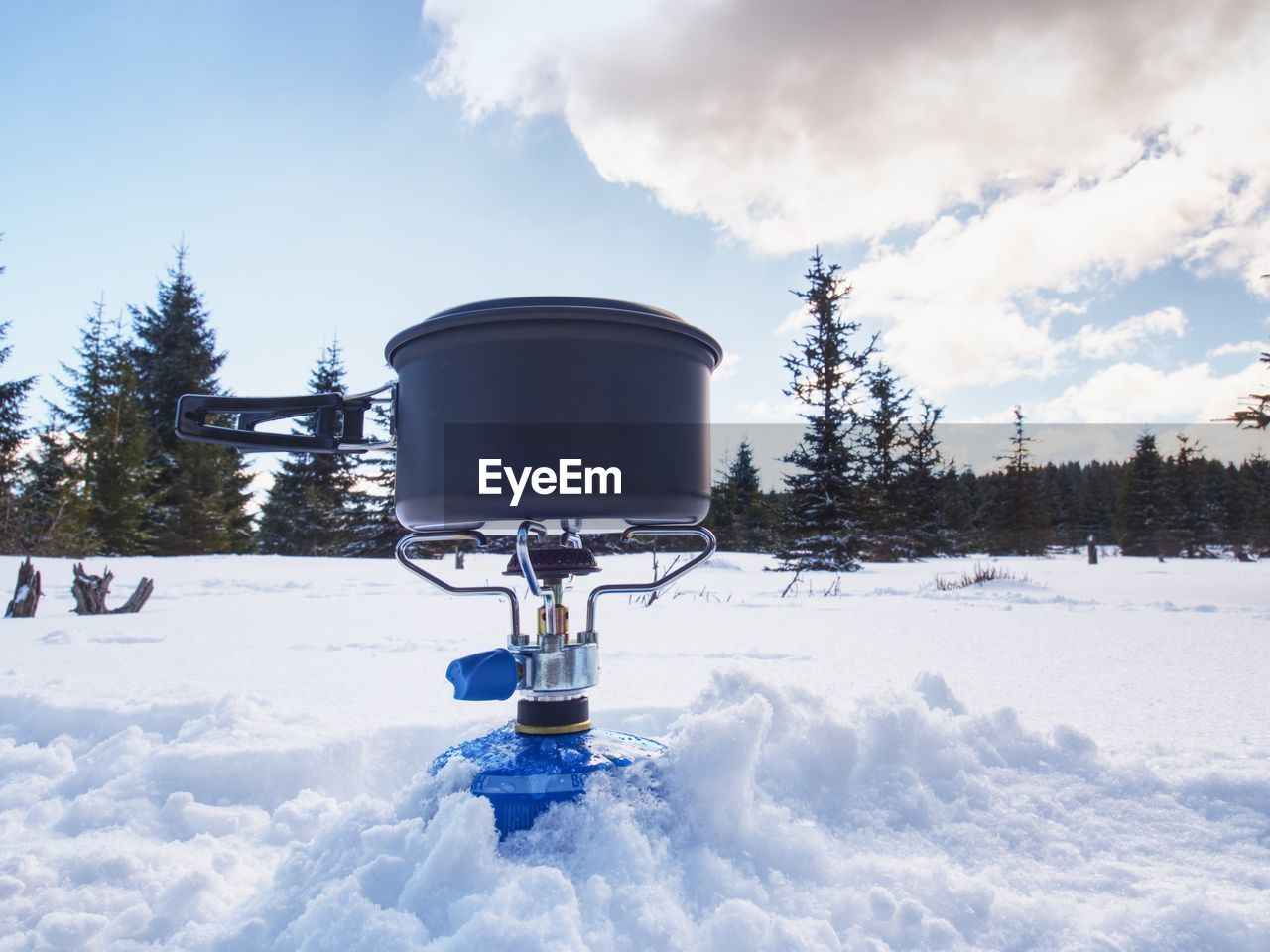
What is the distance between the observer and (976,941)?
36.8 inches

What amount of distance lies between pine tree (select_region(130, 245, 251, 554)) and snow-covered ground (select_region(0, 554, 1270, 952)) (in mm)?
18475

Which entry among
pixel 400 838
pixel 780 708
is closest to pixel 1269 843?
pixel 780 708

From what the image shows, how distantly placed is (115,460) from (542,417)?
19.8 m

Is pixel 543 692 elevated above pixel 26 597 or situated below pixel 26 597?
above

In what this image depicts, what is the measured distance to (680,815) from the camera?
1133 mm

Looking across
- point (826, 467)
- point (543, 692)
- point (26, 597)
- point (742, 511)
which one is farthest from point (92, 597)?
point (742, 511)

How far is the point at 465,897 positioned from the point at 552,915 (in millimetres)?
121

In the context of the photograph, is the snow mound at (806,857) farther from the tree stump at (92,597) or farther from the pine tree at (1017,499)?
the pine tree at (1017,499)

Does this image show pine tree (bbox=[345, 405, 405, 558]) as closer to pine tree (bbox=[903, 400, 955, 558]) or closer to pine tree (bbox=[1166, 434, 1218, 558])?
pine tree (bbox=[903, 400, 955, 558])

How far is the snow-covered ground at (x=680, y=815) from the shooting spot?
0.95 metres

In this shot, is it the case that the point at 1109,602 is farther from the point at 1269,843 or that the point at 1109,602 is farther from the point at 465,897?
the point at 465,897

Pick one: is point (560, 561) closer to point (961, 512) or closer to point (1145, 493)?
point (961, 512)

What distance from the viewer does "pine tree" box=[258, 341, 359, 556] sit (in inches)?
823

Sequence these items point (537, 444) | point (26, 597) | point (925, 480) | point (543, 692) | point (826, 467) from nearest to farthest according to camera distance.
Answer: point (537, 444) → point (543, 692) → point (26, 597) → point (826, 467) → point (925, 480)
